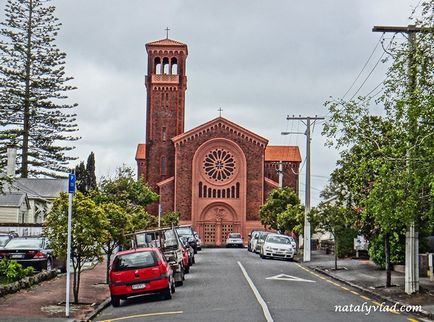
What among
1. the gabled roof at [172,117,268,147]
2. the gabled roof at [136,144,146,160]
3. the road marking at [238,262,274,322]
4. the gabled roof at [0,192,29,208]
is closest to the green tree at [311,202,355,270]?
the road marking at [238,262,274,322]

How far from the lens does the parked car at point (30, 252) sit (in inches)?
1043

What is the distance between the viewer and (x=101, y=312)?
18797 millimetres

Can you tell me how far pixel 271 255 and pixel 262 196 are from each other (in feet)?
124

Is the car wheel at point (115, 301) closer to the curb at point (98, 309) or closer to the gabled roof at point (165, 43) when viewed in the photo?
the curb at point (98, 309)

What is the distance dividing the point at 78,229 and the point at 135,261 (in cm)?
176

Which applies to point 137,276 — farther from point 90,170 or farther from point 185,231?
point 90,170

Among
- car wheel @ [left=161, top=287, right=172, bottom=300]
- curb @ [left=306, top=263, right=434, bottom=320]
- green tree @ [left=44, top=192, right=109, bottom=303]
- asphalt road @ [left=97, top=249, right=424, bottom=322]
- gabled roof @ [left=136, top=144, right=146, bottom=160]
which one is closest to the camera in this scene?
asphalt road @ [left=97, top=249, right=424, bottom=322]

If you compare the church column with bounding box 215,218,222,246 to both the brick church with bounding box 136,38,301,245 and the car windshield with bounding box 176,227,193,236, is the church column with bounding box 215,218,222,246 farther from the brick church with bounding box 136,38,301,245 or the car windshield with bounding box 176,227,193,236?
the car windshield with bounding box 176,227,193,236

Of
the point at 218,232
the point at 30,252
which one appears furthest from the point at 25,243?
the point at 218,232

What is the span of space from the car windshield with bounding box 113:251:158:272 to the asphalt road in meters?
1.02

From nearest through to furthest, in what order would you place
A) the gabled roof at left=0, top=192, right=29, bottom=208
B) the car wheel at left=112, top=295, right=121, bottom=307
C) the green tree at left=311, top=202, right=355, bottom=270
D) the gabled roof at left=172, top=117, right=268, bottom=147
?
1. the car wheel at left=112, top=295, right=121, bottom=307
2. the green tree at left=311, top=202, right=355, bottom=270
3. the gabled roof at left=0, top=192, right=29, bottom=208
4. the gabled roof at left=172, top=117, right=268, bottom=147

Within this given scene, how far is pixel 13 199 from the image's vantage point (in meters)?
49.2

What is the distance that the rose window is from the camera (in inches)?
3145

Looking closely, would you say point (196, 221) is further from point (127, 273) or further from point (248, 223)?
point (127, 273)
